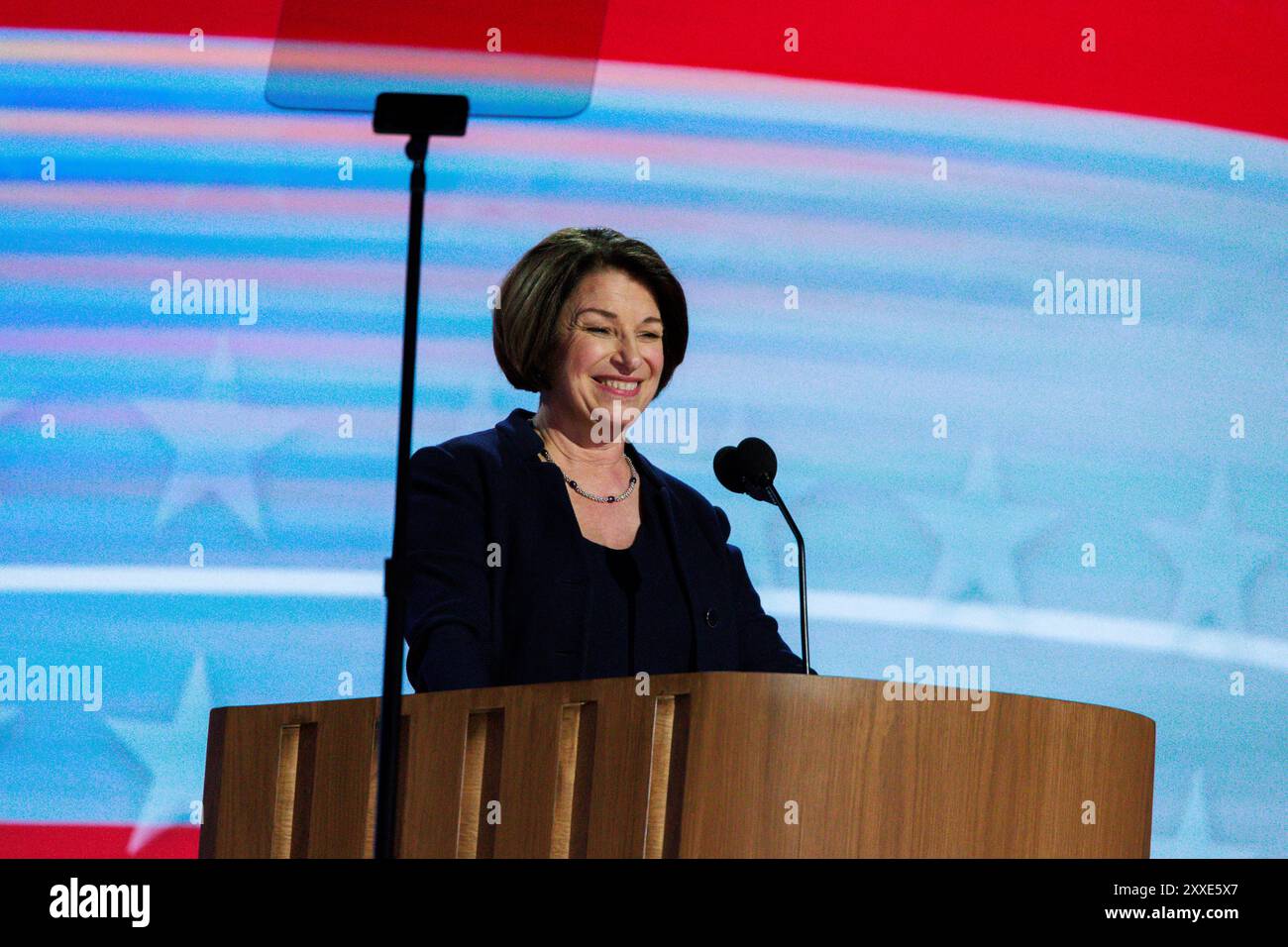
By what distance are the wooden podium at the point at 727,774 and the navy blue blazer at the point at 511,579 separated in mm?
288

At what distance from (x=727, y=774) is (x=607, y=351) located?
107cm

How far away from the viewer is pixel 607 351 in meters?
2.47

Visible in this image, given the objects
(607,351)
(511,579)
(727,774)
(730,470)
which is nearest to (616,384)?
(607,351)

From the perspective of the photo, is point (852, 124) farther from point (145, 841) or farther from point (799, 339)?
point (145, 841)

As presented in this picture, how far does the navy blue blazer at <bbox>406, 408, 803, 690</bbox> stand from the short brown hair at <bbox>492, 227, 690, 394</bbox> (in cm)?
10

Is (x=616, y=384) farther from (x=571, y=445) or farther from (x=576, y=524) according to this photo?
(x=576, y=524)

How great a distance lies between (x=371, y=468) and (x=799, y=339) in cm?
93

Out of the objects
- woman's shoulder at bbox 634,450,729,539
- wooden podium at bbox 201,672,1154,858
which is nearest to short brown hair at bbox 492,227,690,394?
woman's shoulder at bbox 634,450,729,539

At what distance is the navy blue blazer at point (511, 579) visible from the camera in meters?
2.12

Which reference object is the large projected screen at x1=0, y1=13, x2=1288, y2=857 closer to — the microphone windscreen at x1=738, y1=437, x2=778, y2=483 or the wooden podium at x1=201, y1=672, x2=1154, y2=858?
the microphone windscreen at x1=738, y1=437, x2=778, y2=483

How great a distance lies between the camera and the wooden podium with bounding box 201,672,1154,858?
1539 millimetres

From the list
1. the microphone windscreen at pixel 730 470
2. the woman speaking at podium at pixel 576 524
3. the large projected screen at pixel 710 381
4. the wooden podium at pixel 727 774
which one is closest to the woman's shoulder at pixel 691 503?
the woman speaking at podium at pixel 576 524

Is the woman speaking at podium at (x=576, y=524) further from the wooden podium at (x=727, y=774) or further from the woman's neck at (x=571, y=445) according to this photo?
the wooden podium at (x=727, y=774)

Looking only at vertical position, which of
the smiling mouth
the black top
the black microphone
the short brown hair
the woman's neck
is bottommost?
the black top
